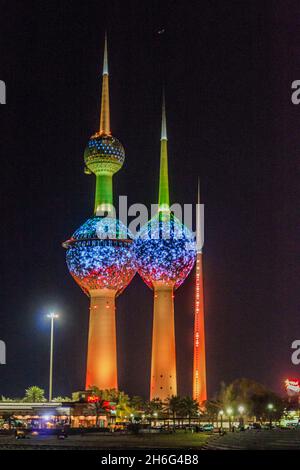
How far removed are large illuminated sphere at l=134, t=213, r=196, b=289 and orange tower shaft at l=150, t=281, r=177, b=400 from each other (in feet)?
23.0

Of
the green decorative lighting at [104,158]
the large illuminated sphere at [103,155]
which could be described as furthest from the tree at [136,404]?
the large illuminated sphere at [103,155]

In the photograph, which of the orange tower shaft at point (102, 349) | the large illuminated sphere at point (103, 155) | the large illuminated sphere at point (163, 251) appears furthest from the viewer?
the large illuminated sphere at point (103, 155)

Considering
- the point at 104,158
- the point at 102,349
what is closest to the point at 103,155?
the point at 104,158

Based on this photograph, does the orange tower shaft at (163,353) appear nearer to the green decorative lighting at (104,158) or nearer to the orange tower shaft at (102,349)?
the orange tower shaft at (102,349)

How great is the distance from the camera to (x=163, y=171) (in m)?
196

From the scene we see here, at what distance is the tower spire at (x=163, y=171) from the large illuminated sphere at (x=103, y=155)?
7.99m

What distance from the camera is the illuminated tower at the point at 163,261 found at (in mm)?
186375

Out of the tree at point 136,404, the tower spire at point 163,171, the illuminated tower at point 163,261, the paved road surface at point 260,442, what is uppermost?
the tower spire at point 163,171

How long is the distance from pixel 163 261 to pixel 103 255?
39.0 feet

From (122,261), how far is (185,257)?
12317 mm

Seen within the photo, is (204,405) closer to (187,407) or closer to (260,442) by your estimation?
(187,407)
